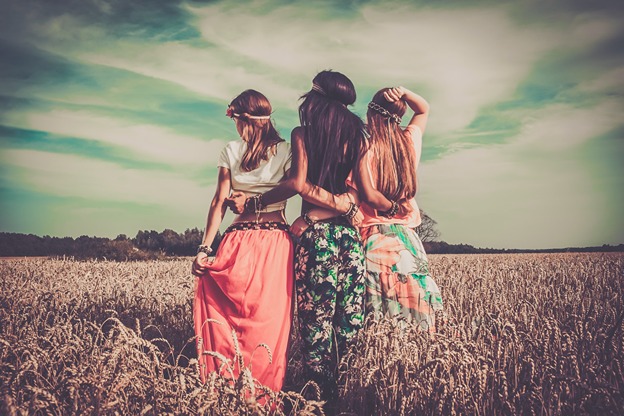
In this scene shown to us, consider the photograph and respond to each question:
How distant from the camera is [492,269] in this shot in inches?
367

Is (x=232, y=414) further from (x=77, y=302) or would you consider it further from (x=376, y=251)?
(x=77, y=302)

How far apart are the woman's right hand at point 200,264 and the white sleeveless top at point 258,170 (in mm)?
529

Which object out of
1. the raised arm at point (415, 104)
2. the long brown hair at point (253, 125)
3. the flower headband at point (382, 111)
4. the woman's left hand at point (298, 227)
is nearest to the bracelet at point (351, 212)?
the woman's left hand at point (298, 227)

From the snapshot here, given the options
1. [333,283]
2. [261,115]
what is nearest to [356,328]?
[333,283]

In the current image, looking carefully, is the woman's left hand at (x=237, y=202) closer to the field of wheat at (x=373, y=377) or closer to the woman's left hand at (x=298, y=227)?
the woman's left hand at (x=298, y=227)

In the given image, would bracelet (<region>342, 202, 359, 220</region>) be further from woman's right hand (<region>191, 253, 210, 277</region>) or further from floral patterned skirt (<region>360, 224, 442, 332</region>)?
woman's right hand (<region>191, 253, 210, 277</region>)

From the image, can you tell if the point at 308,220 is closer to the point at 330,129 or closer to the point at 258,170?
the point at 258,170

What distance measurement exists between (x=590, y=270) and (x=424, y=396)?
8466 mm

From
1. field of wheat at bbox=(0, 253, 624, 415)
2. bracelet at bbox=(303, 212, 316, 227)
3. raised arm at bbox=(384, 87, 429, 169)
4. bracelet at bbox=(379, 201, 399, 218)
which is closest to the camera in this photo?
field of wheat at bbox=(0, 253, 624, 415)

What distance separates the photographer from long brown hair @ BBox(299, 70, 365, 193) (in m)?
3.04

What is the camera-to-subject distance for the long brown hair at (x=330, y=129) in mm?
3037

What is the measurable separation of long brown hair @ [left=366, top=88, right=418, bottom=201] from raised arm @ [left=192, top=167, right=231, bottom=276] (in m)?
1.07

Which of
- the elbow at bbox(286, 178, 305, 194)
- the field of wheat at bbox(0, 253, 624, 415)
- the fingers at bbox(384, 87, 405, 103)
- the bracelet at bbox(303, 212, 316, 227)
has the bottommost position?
the field of wheat at bbox(0, 253, 624, 415)

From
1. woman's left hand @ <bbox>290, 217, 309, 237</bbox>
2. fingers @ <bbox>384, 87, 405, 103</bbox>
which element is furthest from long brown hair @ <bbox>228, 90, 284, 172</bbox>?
fingers @ <bbox>384, 87, 405, 103</bbox>
